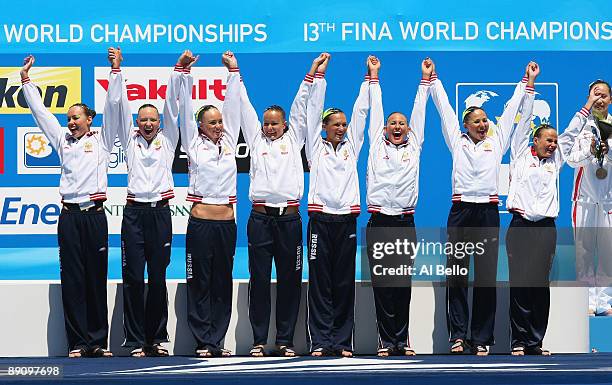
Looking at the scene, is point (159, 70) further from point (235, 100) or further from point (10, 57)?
point (235, 100)

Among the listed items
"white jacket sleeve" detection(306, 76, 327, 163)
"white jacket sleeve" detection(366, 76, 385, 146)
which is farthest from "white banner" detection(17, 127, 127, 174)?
"white jacket sleeve" detection(366, 76, 385, 146)

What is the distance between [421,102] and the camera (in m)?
7.89

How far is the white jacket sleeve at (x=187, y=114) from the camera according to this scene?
25.3 ft

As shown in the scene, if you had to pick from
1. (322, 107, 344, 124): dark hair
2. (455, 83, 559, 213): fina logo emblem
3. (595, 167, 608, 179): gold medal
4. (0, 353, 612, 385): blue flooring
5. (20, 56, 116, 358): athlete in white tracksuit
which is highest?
(455, 83, 559, 213): fina logo emblem

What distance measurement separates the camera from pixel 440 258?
8008 millimetres

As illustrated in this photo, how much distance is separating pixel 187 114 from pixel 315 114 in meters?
0.81

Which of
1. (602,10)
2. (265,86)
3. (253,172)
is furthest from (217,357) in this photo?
(602,10)

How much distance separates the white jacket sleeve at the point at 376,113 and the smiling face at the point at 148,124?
54.0 inches

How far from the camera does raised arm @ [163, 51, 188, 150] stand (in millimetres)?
7645

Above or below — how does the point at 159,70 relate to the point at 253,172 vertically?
above

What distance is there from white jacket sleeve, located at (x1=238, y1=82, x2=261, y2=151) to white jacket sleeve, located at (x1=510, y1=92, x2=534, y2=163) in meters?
1.67

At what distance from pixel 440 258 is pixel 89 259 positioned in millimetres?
2257

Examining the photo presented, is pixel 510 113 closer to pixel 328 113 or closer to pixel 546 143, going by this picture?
pixel 546 143

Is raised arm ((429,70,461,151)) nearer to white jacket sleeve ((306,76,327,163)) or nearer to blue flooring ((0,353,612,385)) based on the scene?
white jacket sleeve ((306,76,327,163))
